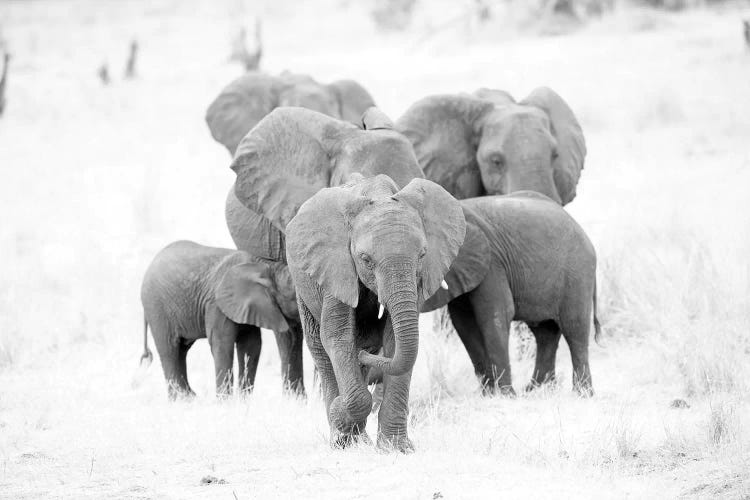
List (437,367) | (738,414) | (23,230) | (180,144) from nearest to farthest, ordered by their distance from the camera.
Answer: (738,414), (437,367), (23,230), (180,144)

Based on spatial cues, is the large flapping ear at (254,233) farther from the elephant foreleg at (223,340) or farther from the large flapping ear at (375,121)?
the large flapping ear at (375,121)

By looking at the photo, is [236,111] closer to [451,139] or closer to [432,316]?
[451,139]

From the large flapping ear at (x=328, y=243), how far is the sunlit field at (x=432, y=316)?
81 centimetres

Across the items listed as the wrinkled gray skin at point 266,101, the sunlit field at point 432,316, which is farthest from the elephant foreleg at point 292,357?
the wrinkled gray skin at point 266,101

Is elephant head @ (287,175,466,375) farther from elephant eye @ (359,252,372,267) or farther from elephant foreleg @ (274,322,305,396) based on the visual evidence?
elephant foreleg @ (274,322,305,396)

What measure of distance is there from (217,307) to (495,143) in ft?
7.90

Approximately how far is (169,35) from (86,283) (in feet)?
85.4

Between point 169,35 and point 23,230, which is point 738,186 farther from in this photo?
point 169,35

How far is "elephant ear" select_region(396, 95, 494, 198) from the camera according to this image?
375 inches

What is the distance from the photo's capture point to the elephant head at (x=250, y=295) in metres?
8.17

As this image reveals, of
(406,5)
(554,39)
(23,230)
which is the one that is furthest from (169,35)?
(23,230)

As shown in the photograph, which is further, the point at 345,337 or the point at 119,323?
the point at 119,323

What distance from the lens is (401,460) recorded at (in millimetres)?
5688

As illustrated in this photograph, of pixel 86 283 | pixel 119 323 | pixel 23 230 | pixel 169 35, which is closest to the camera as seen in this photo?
pixel 119 323
